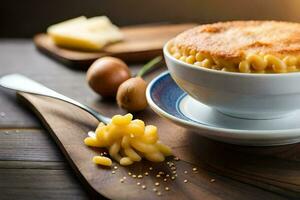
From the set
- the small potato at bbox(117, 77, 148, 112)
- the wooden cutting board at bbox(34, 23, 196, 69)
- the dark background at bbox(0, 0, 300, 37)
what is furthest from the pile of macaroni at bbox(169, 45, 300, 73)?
the dark background at bbox(0, 0, 300, 37)

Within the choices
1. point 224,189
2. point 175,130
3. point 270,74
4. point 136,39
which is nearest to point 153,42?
point 136,39

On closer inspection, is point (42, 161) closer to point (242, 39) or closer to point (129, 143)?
point (129, 143)

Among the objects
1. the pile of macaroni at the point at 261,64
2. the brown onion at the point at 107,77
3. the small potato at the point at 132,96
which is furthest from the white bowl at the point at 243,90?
the brown onion at the point at 107,77

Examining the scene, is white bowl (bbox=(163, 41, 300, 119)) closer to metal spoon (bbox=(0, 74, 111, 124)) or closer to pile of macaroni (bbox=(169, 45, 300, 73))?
pile of macaroni (bbox=(169, 45, 300, 73))

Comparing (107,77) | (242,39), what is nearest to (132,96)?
(107,77)

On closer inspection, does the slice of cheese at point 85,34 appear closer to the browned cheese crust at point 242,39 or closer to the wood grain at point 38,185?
the browned cheese crust at point 242,39
